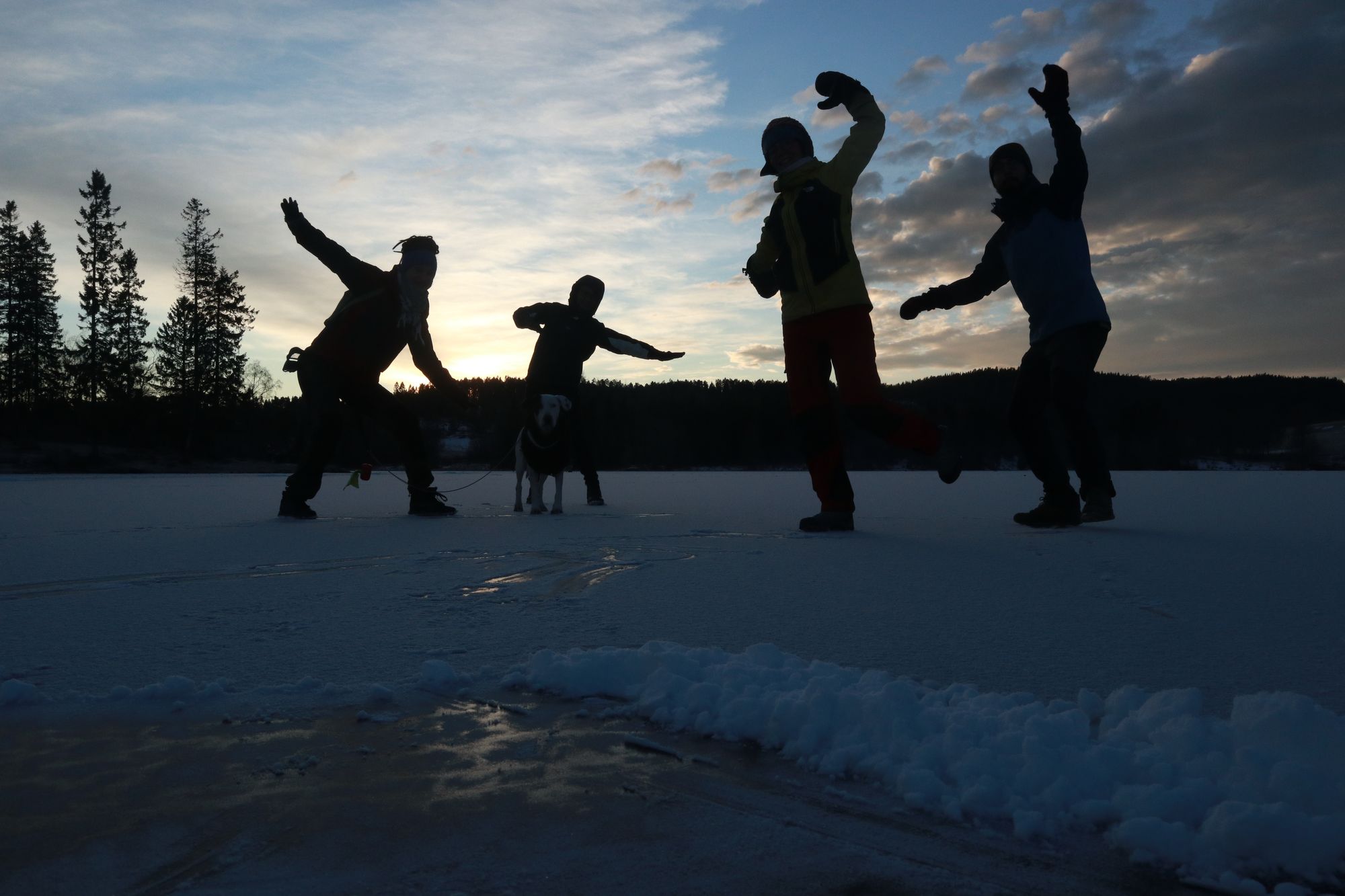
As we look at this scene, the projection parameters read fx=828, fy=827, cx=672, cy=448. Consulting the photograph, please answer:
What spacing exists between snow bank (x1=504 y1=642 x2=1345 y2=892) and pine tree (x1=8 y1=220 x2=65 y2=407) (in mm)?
49187

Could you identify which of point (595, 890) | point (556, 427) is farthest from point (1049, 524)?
point (595, 890)

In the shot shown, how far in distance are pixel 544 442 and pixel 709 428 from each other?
4398 cm

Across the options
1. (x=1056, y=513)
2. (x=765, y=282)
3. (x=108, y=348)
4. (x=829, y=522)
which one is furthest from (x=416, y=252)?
(x=108, y=348)

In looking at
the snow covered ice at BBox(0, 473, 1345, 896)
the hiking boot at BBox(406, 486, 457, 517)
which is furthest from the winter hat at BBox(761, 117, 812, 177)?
the hiking boot at BBox(406, 486, 457, 517)

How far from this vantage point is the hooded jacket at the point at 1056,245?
4.77 m

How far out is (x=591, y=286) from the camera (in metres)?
7.86

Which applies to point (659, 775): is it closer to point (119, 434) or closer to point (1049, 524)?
point (1049, 524)

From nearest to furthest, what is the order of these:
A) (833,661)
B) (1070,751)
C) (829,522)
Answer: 1. (1070,751)
2. (833,661)
3. (829,522)

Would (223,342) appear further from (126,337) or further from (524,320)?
(524,320)

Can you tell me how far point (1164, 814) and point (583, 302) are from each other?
23.4 feet

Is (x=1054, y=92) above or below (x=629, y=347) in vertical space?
above

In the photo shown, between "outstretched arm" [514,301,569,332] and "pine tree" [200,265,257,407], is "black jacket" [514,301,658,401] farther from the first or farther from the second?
"pine tree" [200,265,257,407]

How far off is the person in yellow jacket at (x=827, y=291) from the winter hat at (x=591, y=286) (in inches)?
115

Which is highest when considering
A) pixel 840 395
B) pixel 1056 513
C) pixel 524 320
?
pixel 524 320
